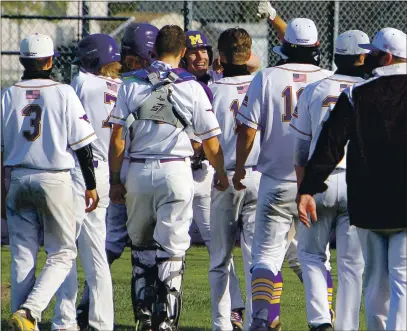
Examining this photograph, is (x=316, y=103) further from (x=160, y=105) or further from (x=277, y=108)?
(x=160, y=105)

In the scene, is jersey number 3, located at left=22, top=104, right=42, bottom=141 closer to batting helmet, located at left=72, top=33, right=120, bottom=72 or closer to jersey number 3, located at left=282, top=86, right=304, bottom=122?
batting helmet, located at left=72, top=33, right=120, bottom=72

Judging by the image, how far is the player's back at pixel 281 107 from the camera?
26.8 ft

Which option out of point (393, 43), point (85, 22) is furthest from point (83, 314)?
point (85, 22)

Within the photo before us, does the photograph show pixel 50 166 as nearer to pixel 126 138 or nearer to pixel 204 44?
pixel 126 138

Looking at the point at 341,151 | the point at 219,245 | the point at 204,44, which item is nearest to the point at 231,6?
the point at 204,44

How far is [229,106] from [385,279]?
2.63 m

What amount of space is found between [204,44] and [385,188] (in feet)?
11.1

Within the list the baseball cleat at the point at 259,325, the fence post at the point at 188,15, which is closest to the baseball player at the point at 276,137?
the baseball cleat at the point at 259,325

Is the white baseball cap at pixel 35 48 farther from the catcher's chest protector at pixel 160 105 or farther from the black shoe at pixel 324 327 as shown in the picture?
the black shoe at pixel 324 327

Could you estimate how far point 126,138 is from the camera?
8148 millimetres

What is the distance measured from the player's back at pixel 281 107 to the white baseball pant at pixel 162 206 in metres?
0.64

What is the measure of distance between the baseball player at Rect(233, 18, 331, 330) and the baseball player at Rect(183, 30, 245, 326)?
2.91 feet

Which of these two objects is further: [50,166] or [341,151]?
[50,166]

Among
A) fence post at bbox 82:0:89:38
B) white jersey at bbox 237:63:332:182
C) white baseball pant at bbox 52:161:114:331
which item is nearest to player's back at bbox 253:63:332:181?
white jersey at bbox 237:63:332:182
